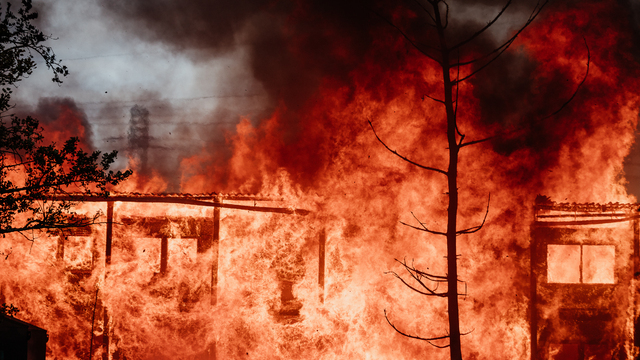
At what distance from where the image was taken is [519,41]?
11.7 meters

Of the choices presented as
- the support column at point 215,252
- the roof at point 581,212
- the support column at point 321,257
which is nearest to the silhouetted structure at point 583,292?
the roof at point 581,212

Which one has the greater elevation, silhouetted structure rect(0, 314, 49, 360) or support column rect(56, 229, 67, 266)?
support column rect(56, 229, 67, 266)

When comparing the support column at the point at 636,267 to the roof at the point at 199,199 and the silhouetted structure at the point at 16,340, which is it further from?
the silhouetted structure at the point at 16,340

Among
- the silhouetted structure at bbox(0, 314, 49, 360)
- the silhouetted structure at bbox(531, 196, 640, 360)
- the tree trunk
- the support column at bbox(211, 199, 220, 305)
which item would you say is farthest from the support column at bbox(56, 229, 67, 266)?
the silhouetted structure at bbox(531, 196, 640, 360)

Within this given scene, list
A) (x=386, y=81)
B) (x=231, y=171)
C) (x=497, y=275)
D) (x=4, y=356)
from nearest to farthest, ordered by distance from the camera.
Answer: (x=4, y=356)
(x=497, y=275)
(x=386, y=81)
(x=231, y=171)

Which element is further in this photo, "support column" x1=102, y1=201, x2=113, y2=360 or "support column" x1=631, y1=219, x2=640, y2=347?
"support column" x1=102, y1=201, x2=113, y2=360

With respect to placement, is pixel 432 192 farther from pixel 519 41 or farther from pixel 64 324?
pixel 64 324

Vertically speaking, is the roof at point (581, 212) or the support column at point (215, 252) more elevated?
the roof at point (581, 212)

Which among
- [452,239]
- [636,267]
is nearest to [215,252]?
[452,239]

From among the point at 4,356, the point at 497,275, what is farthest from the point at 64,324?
the point at 497,275

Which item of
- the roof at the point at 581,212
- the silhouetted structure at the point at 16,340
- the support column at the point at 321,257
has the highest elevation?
the roof at the point at 581,212

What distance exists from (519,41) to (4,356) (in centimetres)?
1619


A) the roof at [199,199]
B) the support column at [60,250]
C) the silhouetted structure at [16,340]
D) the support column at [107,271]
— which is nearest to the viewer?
the silhouetted structure at [16,340]

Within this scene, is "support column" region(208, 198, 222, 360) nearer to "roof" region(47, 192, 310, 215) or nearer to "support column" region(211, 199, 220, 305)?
"support column" region(211, 199, 220, 305)
